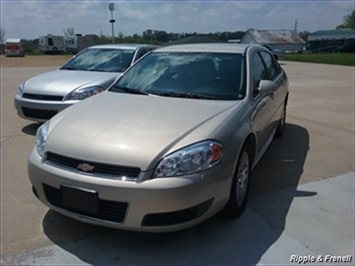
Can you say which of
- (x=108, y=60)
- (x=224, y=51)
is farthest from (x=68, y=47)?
(x=224, y=51)

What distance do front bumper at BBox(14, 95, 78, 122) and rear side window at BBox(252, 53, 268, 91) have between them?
2.85 m

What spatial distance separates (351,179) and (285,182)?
88 centimetres

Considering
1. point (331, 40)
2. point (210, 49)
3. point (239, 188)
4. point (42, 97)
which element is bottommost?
point (331, 40)

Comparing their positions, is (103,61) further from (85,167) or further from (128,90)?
(85,167)

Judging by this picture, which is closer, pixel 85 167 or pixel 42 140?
pixel 85 167

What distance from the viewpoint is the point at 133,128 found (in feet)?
9.43

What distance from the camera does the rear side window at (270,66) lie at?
191 inches

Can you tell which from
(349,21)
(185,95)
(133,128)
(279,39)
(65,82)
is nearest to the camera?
(133,128)

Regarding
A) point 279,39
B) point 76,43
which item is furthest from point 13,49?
point 279,39

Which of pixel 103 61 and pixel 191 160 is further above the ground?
pixel 103 61

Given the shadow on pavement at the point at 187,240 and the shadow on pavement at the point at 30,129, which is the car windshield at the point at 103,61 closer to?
the shadow on pavement at the point at 30,129

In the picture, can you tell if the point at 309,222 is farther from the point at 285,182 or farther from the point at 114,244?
the point at 114,244

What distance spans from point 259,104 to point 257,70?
603mm

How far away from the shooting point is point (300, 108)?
29.0 ft
